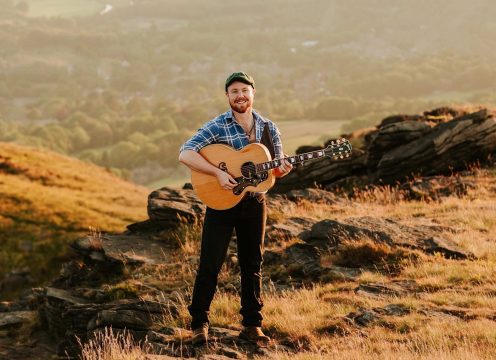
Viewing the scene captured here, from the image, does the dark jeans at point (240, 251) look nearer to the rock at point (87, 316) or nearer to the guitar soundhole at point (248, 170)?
the guitar soundhole at point (248, 170)

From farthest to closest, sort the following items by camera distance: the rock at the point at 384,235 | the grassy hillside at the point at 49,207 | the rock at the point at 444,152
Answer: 1. the grassy hillside at the point at 49,207
2. the rock at the point at 444,152
3. the rock at the point at 384,235

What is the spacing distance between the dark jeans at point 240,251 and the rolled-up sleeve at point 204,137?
87cm

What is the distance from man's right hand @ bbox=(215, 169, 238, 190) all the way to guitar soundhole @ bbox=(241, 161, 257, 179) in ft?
0.63

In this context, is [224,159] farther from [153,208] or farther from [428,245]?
[153,208]

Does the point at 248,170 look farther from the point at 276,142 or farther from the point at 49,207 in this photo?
the point at 49,207

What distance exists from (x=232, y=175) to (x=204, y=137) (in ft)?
2.09

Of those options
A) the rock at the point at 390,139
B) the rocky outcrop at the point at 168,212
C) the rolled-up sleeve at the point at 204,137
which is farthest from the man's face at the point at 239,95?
the rock at the point at 390,139

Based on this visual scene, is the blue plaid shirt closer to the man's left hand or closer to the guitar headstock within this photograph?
the man's left hand

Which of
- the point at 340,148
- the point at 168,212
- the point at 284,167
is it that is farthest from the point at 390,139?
the point at 284,167

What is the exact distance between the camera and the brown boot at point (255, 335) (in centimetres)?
785

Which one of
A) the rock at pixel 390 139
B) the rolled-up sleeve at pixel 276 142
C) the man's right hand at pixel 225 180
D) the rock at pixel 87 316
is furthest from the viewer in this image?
the rock at pixel 390 139

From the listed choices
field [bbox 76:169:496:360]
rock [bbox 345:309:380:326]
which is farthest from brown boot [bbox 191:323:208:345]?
rock [bbox 345:309:380:326]

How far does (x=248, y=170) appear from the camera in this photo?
7461 mm

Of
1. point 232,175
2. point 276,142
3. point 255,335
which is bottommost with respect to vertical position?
point 255,335
